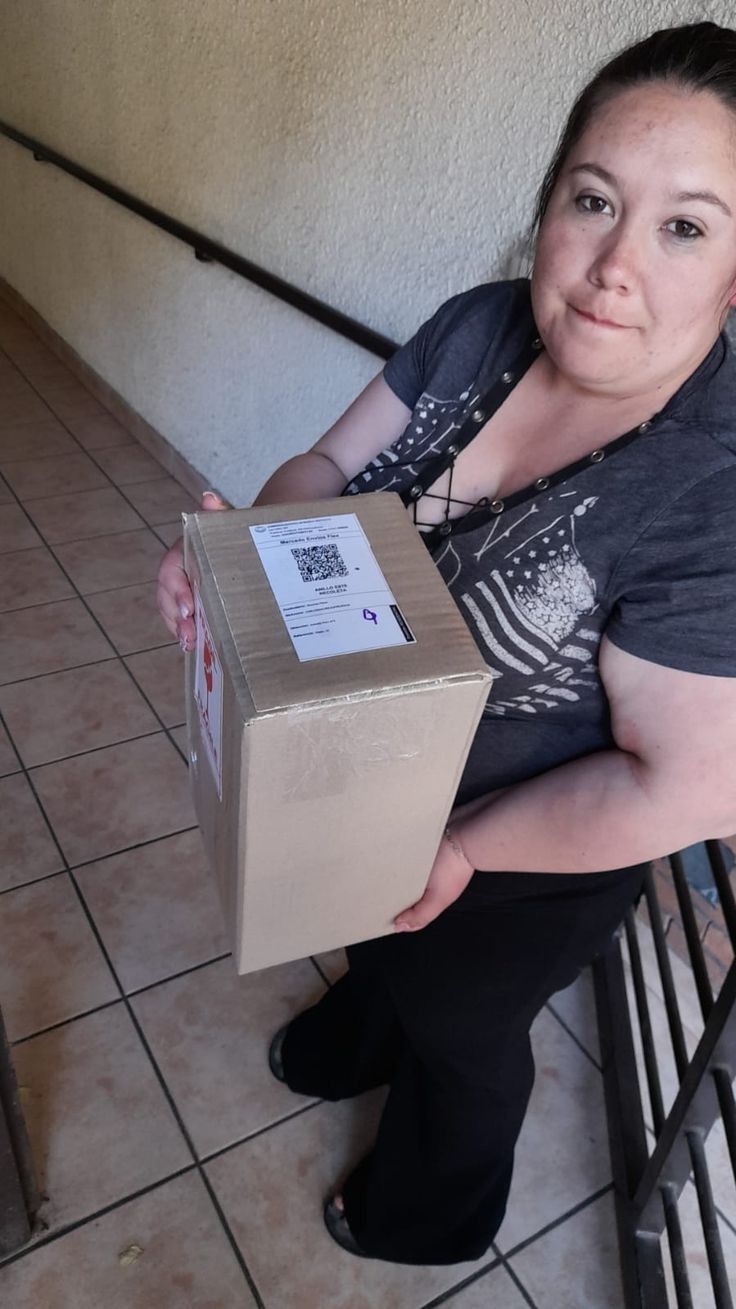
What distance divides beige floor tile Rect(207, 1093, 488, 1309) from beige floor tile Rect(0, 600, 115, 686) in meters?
1.24

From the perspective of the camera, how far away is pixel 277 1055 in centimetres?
139

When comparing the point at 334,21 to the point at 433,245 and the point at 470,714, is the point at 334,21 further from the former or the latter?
the point at 470,714

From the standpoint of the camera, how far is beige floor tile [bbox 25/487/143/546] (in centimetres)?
264

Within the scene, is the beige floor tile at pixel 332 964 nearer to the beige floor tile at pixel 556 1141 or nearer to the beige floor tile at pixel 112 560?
the beige floor tile at pixel 556 1141

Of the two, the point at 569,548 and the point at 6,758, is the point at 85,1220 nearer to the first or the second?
the point at 6,758

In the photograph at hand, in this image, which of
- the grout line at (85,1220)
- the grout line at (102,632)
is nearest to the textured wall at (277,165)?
the grout line at (102,632)

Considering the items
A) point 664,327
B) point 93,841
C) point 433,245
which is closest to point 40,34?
point 433,245

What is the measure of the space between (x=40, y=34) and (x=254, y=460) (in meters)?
2.29

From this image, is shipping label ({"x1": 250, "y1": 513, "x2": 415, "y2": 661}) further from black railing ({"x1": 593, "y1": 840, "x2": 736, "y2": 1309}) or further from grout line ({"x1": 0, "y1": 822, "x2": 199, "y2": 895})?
grout line ({"x1": 0, "y1": 822, "x2": 199, "y2": 895})

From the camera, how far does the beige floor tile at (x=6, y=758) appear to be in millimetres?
1819

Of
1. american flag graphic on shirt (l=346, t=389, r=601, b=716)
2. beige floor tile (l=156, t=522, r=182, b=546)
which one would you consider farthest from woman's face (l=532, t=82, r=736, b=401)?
beige floor tile (l=156, t=522, r=182, b=546)

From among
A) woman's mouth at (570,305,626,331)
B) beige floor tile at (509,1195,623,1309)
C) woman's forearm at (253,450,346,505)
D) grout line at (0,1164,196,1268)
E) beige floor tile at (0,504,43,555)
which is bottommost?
grout line at (0,1164,196,1268)

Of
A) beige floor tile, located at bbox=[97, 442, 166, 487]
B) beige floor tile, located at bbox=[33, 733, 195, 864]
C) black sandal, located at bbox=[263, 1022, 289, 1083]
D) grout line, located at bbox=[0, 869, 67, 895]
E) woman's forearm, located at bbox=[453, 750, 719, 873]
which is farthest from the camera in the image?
beige floor tile, located at bbox=[97, 442, 166, 487]

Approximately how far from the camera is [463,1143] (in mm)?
972
